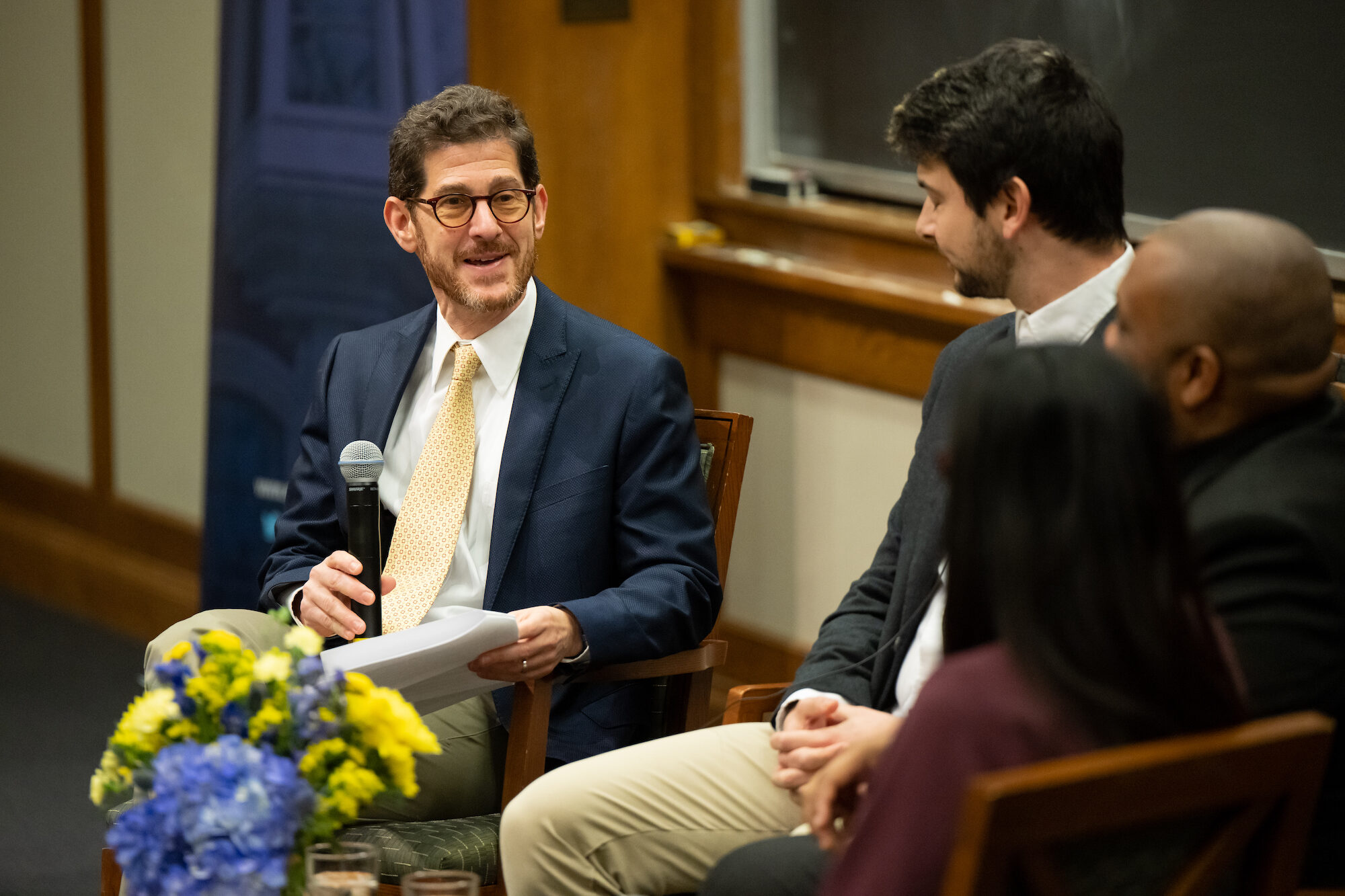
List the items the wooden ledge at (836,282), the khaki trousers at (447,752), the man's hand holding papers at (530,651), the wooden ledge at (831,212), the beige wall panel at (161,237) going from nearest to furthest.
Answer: the man's hand holding papers at (530,651)
the khaki trousers at (447,752)
the wooden ledge at (836,282)
the wooden ledge at (831,212)
the beige wall panel at (161,237)

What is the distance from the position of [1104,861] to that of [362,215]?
8.52 ft

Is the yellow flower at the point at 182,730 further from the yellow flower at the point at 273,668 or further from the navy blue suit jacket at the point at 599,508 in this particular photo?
the navy blue suit jacket at the point at 599,508

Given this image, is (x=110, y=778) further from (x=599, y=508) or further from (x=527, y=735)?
(x=599, y=508)

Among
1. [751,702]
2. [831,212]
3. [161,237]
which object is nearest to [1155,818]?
[751,702]

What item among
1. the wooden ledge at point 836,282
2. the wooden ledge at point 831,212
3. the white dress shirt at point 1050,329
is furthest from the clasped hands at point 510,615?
the wooden ledge at point 831,212

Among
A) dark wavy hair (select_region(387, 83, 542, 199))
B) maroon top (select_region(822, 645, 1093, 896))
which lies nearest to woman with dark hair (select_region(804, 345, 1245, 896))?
maroon top (select_region(822, 645, 1093, 896))

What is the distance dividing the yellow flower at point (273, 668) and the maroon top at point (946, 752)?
0.60 meters

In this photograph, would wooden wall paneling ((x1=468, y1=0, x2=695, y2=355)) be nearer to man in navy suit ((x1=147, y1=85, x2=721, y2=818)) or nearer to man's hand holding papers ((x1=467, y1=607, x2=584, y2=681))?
man in navy suit ((x1=147, y1=85, x2=721, y2=818))

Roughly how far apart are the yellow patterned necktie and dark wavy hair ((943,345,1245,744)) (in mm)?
1251

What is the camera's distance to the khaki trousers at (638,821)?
81.7 inches

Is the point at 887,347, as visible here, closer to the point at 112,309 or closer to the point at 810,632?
the point at 810,632

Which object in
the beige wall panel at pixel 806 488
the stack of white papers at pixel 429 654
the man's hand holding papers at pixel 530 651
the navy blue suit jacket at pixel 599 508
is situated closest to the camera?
the stack of white papers at pixel 429 654

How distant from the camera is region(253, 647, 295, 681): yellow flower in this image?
1.56 metres

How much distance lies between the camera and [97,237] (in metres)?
5.02
